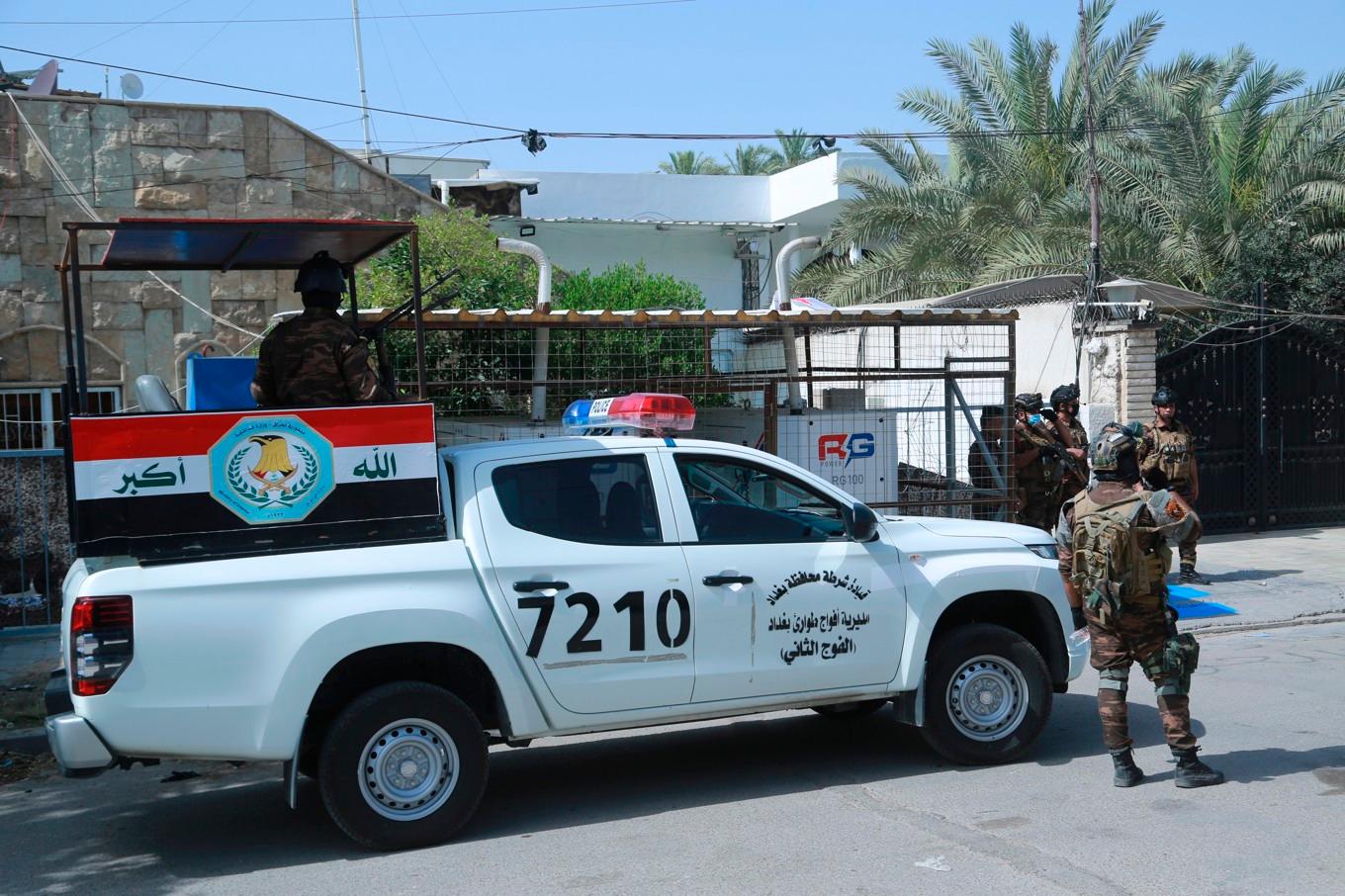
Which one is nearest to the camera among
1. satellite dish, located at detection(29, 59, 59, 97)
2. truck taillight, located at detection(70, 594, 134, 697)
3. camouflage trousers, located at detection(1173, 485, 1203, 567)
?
truck taillight, located at detection(70, 594, 134, 697)

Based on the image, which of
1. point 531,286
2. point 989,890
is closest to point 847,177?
point 531,286

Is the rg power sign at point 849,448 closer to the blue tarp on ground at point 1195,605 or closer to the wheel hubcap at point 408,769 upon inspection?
the blue tarp on ground at point 1195,605

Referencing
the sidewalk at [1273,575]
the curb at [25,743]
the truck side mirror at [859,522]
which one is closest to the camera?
the truck side mirror at [859,522]

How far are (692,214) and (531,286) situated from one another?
13513mm

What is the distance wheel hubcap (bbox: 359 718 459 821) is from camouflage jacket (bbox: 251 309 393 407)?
1.57 meters

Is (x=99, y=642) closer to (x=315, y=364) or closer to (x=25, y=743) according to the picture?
(x=315, y=364)

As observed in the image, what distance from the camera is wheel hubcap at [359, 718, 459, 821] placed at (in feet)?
17.1

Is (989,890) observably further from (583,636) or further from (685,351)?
(685,351)

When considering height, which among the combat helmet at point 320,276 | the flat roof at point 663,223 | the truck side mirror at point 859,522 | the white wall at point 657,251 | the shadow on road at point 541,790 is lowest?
the shadow on road at point 541,790

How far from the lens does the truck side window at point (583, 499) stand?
5645 mm

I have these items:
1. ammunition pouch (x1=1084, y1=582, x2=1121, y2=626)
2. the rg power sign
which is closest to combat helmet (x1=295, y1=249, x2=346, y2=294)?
ammunition pouch (x1=1084, y1=582, x2=1121, y2=626)

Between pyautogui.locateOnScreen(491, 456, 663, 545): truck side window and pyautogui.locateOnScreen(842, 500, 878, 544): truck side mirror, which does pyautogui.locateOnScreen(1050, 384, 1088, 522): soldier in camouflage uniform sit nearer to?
pyautogui.locateOnScreen(842, 500, 878, 544): truck side mirror

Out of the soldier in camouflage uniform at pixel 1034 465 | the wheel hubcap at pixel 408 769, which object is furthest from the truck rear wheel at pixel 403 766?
the soldier in camouflage uniform at pixel 1034 465

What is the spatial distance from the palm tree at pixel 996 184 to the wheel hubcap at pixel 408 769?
15330 mm
